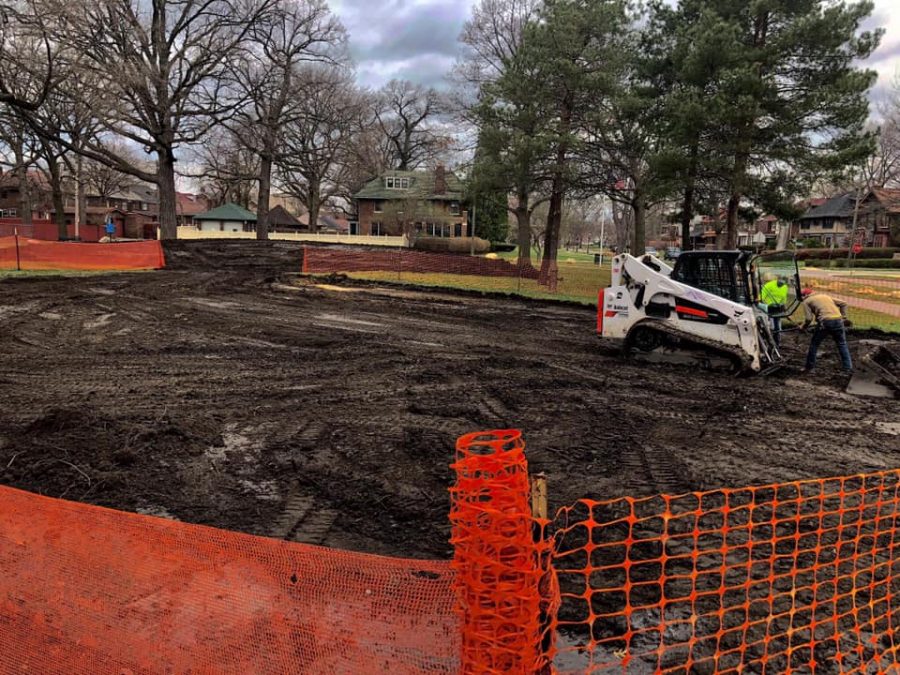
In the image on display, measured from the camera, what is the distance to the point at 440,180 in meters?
53.6

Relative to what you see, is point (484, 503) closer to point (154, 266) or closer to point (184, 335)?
point (184, 335)

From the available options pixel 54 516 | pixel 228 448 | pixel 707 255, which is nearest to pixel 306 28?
pixel 707 255

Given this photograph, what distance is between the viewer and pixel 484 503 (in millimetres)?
2480

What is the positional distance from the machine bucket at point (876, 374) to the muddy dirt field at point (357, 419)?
0.33 m

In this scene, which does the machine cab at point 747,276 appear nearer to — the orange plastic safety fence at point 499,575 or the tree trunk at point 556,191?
the orange plastic safety fence at point 499,575

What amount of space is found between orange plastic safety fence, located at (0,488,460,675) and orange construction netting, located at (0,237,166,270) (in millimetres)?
23687

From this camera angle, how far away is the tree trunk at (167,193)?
32.0 metres

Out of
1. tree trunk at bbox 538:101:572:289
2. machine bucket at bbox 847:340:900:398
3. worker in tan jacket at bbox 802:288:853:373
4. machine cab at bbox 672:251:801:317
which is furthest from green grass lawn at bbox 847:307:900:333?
tree trunk at bbox 538:101:572:289

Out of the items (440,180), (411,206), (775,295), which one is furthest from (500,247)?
(775,295)

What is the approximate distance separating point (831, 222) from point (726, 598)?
275 ft

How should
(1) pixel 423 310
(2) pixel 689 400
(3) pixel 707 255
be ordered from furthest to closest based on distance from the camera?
(1) pixel 423 310 < (3) pixel 707 255 < (2) pixel 689 400

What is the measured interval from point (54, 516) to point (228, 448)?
283 centimetres

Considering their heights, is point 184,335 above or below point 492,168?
below

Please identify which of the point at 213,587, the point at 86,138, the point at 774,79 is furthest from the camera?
the point at 86,138
